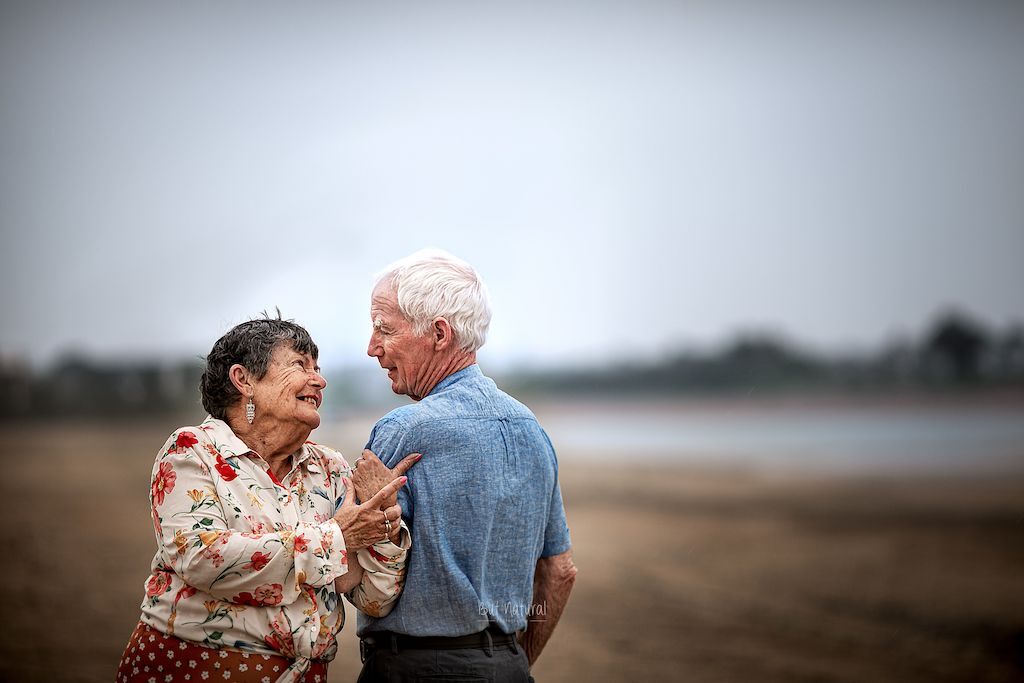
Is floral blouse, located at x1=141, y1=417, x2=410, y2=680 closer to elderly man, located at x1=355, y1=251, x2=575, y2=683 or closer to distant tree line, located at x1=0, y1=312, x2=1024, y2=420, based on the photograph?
elderly man, located at x1=355, y1=251, x2=575, y2=683

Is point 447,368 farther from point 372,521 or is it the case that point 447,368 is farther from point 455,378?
point 372,521

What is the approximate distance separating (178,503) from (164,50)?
123 feet

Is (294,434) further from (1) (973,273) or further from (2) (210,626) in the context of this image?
(1) (973,273)

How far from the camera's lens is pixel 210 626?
79.4 inches

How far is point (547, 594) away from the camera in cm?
241

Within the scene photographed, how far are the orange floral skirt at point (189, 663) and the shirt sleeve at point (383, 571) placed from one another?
24 cm

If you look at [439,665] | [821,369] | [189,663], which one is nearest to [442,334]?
[439,665]

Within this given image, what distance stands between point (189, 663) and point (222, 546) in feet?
0.93

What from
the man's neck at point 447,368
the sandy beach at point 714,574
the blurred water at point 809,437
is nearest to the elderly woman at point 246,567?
the man's neck at point 447,368

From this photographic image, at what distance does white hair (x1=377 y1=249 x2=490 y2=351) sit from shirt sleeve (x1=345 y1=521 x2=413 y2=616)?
44 cm

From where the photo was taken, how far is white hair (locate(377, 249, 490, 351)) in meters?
2.14

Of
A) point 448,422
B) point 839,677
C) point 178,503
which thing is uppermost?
point 448,422

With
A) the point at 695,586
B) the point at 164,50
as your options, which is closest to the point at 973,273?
the point at 695,586

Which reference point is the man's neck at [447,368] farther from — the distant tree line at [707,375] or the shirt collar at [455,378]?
the distant tree line at [707,375]
